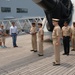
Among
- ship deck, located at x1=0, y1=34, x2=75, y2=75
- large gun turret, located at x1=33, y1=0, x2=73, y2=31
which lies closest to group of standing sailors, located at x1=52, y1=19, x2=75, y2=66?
ship deck, located at x1=0, y1=34, x2=75, y2=75

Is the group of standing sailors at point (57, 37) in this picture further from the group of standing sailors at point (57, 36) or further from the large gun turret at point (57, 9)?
the large gun turret at point (57, 9)

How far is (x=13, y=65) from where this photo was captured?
7.19 metres

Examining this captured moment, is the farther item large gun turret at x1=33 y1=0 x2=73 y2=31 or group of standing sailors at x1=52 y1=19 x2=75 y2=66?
large gun turret at x1=33 y1=0 x2=73 y2=31

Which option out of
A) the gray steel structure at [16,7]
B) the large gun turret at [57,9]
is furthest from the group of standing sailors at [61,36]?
the gray steel structure at [16,7]

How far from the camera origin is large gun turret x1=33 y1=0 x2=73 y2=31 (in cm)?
940

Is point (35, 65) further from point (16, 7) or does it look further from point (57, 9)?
point (16, 7)

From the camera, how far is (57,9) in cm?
1030

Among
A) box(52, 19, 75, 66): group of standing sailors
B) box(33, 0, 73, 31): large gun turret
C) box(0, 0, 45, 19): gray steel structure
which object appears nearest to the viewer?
box(52, 19, 75, 66): group of standing sailors

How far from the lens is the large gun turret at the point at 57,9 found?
9397mm

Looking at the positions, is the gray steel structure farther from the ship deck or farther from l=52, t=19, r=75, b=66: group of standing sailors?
the ship deck

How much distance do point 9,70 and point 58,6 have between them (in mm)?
4830

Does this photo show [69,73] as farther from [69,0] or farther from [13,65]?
[69,0]

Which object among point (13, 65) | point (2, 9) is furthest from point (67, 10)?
point (2, 9)

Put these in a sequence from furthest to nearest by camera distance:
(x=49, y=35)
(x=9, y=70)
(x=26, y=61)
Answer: (x=49, y=35), (x=26, y=61), (x=9, y=70)
